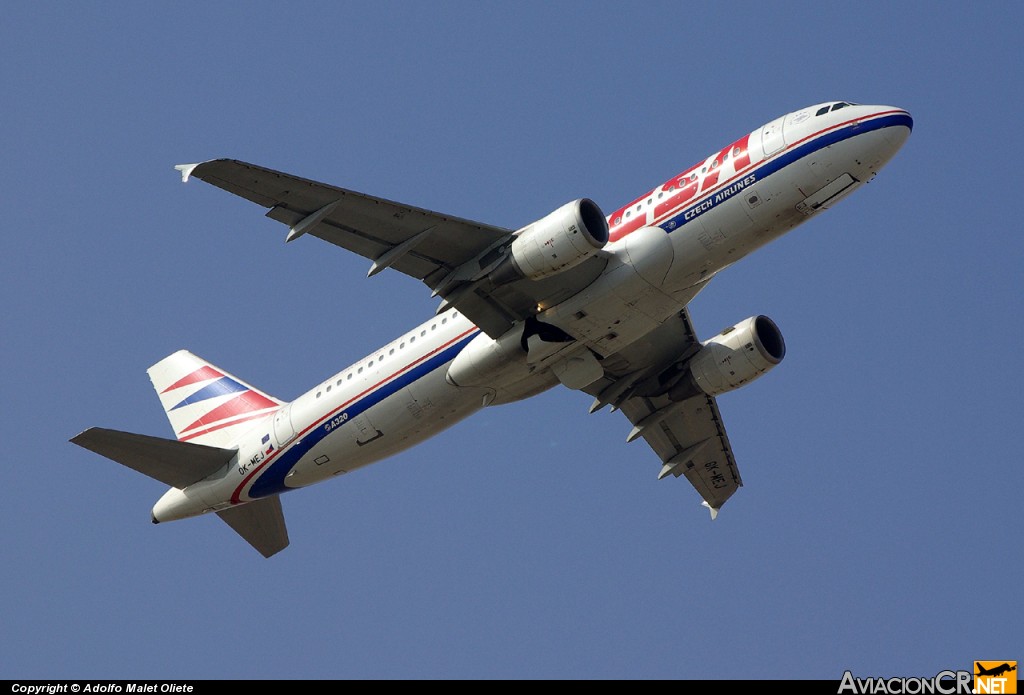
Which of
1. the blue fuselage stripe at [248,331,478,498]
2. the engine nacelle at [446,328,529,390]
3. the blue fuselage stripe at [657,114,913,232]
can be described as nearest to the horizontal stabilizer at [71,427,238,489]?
the blue fuselage stripe at [248,331,478,498]

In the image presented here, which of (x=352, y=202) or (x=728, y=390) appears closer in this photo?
(x=352, y=202)

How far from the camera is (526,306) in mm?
38312

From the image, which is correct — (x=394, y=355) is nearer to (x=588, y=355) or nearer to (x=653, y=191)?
(x=588, y=355)

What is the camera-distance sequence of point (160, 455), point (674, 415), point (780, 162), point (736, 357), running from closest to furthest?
point (780, 162), point (160, 455), point (736, 357), point (674, 415)

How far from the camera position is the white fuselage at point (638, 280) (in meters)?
36.7

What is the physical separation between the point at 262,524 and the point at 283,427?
A: 4.41 metres

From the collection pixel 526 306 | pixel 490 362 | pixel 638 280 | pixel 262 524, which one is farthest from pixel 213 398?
pixel 638 280

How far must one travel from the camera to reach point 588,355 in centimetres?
3962

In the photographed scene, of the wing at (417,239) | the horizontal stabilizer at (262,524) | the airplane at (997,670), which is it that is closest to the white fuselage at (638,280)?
the wing at (417,239)

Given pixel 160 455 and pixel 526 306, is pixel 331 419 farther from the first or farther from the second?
pixel 526 306

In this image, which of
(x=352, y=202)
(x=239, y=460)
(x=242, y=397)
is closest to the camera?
(x=352, y=202)

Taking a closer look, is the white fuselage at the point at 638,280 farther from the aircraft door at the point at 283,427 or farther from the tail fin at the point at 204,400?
the tail fin at the point at 204,400

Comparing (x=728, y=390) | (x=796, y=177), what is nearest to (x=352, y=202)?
Answer: (x=796, y=177)

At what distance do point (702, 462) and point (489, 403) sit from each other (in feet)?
33.9
